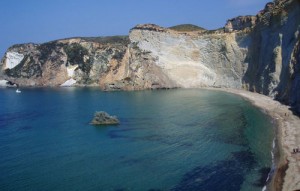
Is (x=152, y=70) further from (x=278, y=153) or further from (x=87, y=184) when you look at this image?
(x=87, y=184)

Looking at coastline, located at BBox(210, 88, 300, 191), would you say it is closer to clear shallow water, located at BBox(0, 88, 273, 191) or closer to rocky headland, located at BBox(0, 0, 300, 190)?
rocky headland, located at BBox(0, 0, 300, 190)

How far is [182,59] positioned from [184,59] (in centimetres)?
53

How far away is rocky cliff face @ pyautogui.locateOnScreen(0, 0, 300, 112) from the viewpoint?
66750 millimetres

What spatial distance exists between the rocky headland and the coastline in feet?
2.45

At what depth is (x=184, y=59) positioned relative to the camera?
10081 centimetres

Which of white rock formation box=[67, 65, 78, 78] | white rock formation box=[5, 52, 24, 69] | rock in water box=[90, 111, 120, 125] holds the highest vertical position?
white rock formation box=[5, 52, 24, 69]

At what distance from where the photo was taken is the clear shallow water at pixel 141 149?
2844 cm

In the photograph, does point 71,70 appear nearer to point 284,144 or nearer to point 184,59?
point 184,59

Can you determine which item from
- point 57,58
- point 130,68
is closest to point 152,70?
point 130,68

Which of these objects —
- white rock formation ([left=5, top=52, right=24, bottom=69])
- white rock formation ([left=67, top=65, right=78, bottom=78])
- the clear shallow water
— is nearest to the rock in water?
the clear shallow water

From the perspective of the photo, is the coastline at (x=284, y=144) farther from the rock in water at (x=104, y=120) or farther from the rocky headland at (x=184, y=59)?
the rock in water at (x=104, y=120)

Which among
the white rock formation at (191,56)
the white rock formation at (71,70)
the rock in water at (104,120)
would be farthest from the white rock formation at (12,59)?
the rock in water at (104,120)

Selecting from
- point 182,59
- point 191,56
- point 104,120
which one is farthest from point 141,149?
point 191,56

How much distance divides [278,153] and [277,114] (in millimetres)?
19211
